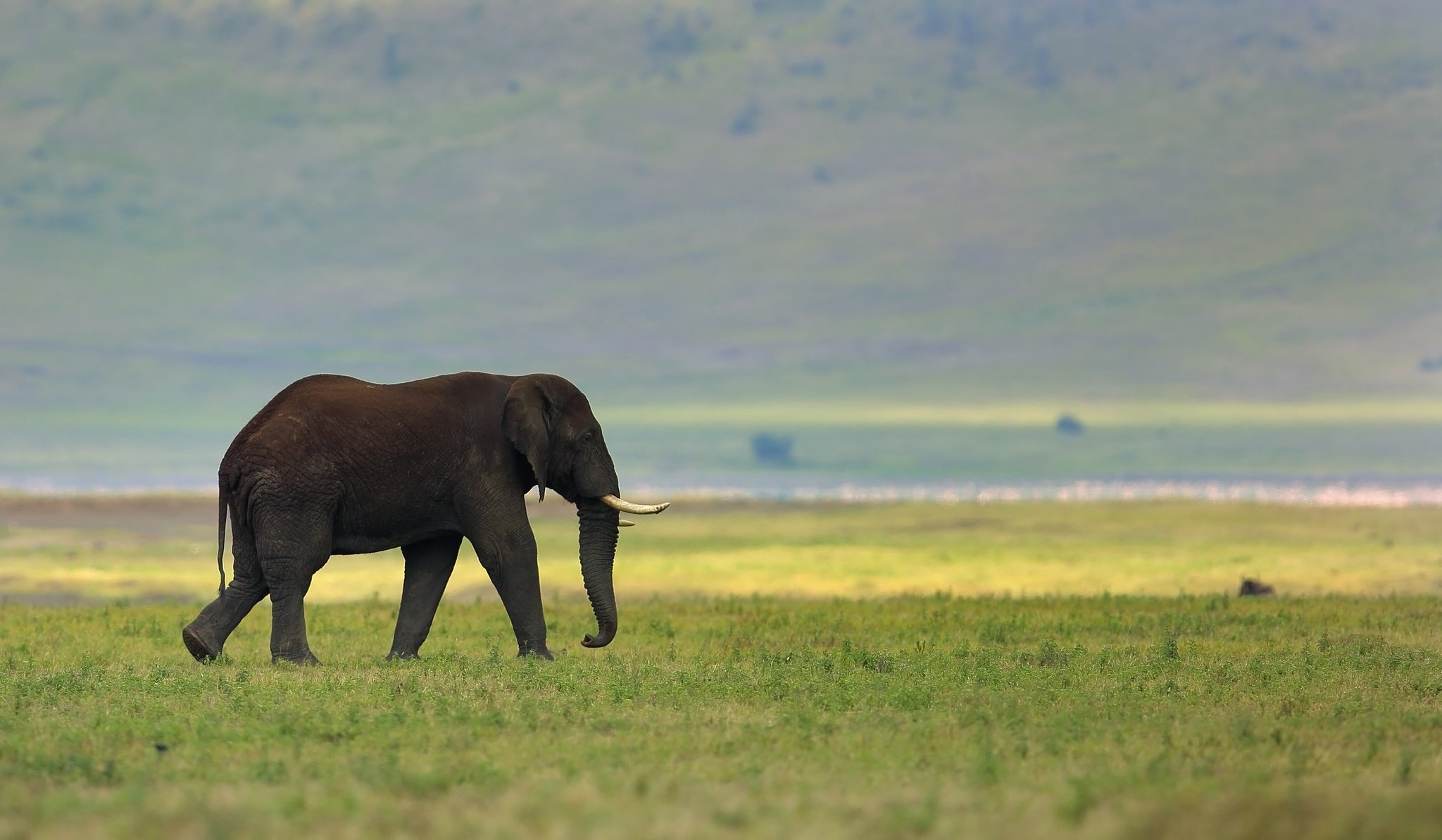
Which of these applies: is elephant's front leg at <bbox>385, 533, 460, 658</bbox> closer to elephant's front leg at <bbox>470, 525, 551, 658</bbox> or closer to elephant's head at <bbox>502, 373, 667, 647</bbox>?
elephant's front leg at <bbox>470, 525, 551, 658</bbox>

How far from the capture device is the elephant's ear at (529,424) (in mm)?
22375

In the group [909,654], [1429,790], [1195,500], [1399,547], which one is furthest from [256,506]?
[1195,500]

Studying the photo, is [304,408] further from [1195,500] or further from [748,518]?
[1195,500]

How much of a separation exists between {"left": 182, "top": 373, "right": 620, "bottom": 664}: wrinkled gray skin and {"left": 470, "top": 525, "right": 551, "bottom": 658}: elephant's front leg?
0.06 ft

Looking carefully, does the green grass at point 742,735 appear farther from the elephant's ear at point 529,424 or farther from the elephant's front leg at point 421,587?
the elephant's ear at point 529,424

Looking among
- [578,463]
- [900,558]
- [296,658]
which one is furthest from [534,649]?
[900,558]

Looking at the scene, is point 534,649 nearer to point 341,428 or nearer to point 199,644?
point 341,428

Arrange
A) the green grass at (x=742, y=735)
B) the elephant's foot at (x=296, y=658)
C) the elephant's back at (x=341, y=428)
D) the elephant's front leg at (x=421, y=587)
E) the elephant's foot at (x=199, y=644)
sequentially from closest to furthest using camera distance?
the green grass at (x=742, y=735) < the elephant's back at (x=341, y=428) < the elephant's foot at (x=296, y=658) < the elephant's foot at (x=199, y=644) < the elephant's front leg at (x=421, y=587)

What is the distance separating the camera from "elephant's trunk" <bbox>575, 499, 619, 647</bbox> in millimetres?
22969

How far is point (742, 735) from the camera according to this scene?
14867mm

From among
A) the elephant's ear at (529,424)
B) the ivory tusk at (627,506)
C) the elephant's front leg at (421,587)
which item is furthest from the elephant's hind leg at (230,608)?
the ivory tusk at (627,506)

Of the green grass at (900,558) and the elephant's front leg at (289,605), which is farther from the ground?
the green grass at (900,558)

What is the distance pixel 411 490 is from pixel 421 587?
1.76m

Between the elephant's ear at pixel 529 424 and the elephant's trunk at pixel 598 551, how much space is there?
2.80ft
